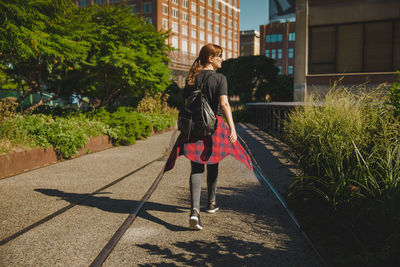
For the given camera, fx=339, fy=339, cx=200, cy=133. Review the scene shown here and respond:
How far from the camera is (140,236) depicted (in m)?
3.40

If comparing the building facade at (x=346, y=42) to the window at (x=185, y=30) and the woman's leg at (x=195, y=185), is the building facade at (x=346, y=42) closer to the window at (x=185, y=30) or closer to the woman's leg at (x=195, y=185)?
the woman's leg at (x=195, y=185)

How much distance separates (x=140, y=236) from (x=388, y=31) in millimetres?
18399

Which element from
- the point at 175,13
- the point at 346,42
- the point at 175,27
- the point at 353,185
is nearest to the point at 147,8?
the point at 175,13

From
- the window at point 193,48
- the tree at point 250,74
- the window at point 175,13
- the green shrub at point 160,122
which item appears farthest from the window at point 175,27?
the green shrub at point 160,122

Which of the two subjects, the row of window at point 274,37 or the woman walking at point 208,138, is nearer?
the woman walking at point 208,138

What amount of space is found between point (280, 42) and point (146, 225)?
80.1 m

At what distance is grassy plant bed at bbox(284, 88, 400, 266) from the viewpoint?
2.69m

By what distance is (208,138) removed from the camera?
142 inches

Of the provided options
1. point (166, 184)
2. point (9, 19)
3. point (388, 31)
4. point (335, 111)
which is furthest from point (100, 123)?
point (388, 31)

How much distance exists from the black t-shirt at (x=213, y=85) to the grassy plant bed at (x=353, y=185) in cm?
134

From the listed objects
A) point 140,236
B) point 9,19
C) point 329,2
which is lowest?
point 140,236

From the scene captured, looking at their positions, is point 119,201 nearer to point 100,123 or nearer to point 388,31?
point 100,123

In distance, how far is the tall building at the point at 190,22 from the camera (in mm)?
64500

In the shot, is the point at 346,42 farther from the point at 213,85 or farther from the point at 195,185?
the point at 195,185
